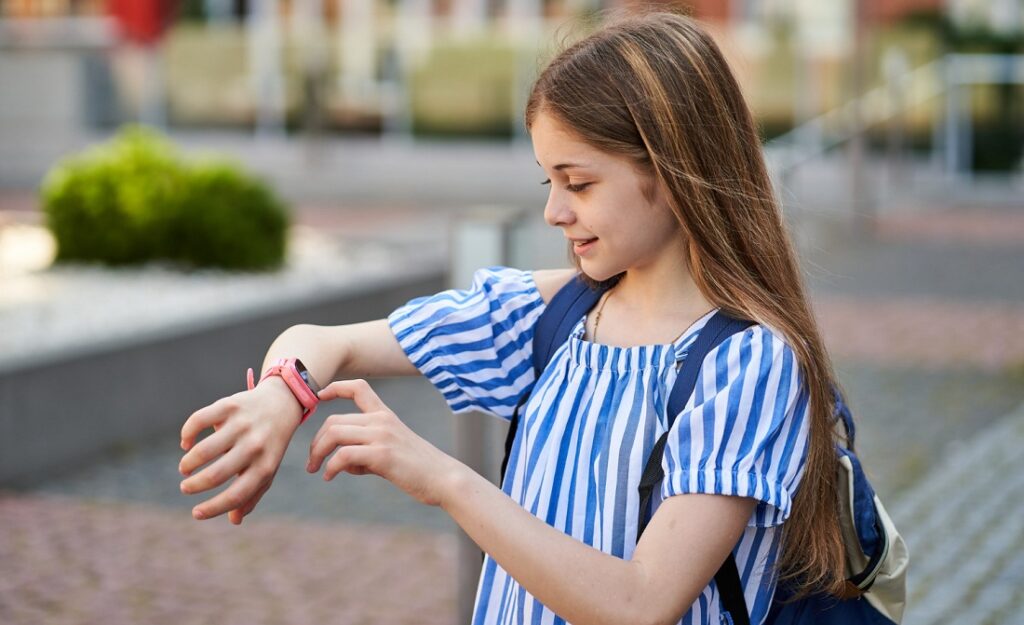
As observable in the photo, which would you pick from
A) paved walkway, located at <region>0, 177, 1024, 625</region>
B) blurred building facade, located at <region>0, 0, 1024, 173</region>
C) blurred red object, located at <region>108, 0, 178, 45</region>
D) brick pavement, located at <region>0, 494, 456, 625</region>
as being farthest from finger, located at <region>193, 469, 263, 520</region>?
blurred building facade, located at <region>0, 0, 1024, 173</region>

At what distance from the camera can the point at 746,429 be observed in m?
1.67

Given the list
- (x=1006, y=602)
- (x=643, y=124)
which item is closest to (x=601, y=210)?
(x=643, y=124)

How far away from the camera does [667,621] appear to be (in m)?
1.61

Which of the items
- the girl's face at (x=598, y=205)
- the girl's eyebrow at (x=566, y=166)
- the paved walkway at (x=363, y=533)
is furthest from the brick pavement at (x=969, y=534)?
the girl's eyebrow at (x=566, y=166)

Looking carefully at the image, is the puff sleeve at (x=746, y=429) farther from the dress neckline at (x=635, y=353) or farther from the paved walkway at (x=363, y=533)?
the paved walkway at (x=363, y=533)

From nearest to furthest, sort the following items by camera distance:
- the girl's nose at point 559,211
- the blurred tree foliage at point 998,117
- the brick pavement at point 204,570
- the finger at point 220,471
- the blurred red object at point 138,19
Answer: the finger at point 220,471
the girl's nose at point 559,211
the brick pavement at point 204,570
the blurred tree foliage at point 998,117
the blurred red object at point 138,19

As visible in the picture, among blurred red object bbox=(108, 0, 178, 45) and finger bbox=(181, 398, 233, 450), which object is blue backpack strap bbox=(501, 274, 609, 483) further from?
blurred red object bbox=(108, 0, 178, 45)

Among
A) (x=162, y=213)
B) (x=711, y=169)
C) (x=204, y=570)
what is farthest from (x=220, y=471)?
(x=162, y=213)

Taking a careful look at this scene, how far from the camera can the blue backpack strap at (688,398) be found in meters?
1.72

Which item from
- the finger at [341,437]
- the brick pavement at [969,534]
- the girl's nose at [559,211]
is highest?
the girl's nose at [559,211]

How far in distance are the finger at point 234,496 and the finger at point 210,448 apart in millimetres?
41

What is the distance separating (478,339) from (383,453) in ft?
1.58

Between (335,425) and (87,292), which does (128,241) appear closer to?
(87,292)

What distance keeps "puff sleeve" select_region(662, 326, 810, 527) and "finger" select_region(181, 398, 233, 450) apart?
21.2 inches
